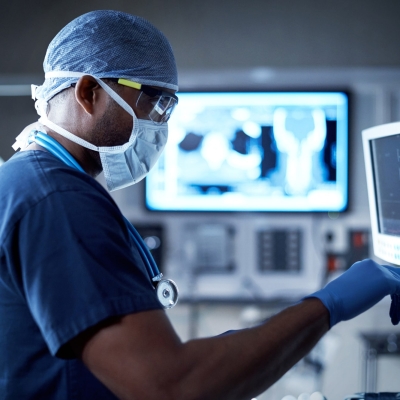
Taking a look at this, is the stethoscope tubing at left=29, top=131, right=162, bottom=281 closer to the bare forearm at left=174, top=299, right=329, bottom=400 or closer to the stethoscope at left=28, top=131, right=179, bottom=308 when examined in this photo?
the stethoscope at left=28, top=131, right=179, bottom=308

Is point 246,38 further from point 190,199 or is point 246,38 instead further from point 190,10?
point 190,199

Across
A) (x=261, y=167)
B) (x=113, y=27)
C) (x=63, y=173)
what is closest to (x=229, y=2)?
(x=261, y=167)

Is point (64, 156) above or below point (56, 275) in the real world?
above

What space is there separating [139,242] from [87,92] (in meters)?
0.31

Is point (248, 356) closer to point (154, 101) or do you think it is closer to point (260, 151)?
point (154, 101)

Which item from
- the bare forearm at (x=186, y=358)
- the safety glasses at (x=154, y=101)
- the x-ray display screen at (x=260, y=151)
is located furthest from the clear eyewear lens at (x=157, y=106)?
the x-ray display screen at (x=260, y=151)

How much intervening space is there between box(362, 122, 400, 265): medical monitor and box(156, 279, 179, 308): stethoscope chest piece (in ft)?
1.73

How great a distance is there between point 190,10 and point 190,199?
39.1 inches

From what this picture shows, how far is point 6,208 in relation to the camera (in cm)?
78

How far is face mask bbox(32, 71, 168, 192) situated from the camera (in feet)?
3.34

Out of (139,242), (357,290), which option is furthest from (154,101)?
(357,290)

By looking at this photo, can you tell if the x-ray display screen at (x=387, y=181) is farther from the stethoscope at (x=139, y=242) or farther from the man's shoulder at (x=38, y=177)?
the man's shoulder at (x=38, y=177)

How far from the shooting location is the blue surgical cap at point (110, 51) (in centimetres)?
101

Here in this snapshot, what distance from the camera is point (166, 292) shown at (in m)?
1.06
